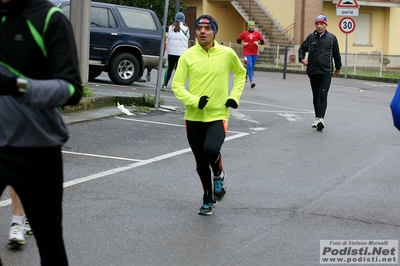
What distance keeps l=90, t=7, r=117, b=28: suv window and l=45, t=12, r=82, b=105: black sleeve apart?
1536cm

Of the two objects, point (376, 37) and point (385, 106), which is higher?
point (376, 37)

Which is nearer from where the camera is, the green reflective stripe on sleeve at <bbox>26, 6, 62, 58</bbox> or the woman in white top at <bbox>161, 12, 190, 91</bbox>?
the green reflective stripe on sleeve at <bbox>26, 6, 62, 58</bbox>

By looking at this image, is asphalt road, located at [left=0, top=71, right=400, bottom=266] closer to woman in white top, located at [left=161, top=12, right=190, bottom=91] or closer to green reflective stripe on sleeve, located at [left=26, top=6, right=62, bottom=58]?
green reflective stripe on sleeve, located at [left=26, top=6, right=62, bottom=58]

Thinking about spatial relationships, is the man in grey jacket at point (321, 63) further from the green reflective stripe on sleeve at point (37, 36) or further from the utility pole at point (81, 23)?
the green reflective stripe on sleeve at point (37, 36)

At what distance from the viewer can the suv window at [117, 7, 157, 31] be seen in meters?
19.5

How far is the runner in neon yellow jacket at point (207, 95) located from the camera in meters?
7.09

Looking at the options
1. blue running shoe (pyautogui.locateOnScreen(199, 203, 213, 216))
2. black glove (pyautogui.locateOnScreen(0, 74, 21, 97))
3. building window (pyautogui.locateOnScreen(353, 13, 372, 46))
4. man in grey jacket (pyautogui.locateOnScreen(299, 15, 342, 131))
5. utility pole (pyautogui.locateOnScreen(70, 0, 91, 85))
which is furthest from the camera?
building window (pyautogui.locateOnScreen(353, 13, 372, 46))

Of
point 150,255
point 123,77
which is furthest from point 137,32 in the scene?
point 150,255

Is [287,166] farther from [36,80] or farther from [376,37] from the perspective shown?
[376,37]

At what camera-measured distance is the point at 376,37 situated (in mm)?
42750

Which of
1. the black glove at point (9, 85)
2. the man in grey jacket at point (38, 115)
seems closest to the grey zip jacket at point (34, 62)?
the man in grey jacket at point (38, 115)

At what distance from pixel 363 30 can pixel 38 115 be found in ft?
132

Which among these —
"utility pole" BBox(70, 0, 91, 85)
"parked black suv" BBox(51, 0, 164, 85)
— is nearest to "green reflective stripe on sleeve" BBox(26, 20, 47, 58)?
"utility pole" BBox(70, 0, 91, 85)

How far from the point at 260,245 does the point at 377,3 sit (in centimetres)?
3705
